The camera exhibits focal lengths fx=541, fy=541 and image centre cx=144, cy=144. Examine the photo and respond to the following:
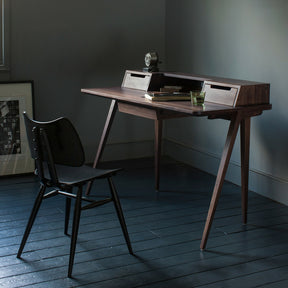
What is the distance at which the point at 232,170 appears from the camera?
14.5 ft

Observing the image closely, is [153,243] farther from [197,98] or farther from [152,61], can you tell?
[152,61]

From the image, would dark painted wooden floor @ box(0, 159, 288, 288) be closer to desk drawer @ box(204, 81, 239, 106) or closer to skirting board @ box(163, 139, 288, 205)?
skirting board @ box(163, 139, 288, 205)

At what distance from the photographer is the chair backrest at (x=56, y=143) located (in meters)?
2.63

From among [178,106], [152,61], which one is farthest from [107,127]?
[178,106]

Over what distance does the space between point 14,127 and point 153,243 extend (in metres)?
1.94

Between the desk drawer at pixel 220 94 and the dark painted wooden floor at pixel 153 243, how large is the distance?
0.82 meters

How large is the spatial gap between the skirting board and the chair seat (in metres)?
1.54

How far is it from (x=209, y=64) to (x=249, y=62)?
1.76 feet

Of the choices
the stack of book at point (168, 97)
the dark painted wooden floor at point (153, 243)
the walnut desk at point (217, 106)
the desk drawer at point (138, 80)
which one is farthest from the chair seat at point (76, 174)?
the desk drawer at point (138, 80)

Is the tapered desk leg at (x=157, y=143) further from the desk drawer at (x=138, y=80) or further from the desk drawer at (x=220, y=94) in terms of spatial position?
the desk drawer at (x=220, y=94)

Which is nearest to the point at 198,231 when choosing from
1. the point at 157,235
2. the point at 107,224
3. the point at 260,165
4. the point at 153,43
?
the point at 157,235

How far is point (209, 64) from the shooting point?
15.1ft

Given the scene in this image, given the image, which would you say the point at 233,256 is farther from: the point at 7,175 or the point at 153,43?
the point at 153,43

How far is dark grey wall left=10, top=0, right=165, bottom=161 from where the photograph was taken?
464 cm
